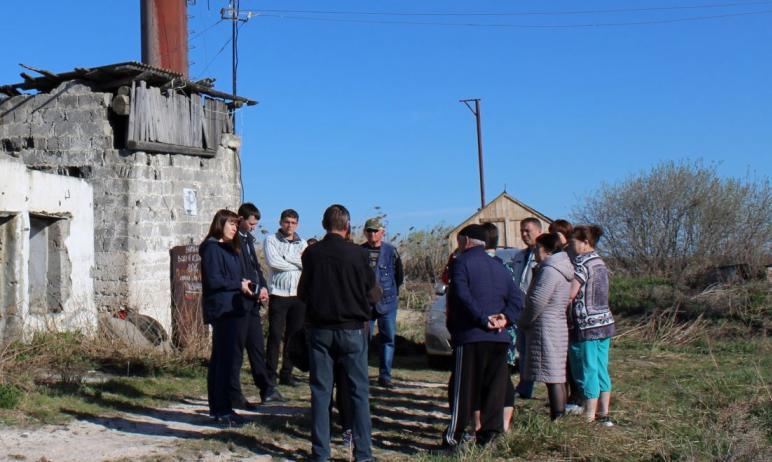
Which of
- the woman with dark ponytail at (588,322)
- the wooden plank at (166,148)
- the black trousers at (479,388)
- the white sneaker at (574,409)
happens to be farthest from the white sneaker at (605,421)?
the wooden plank at (166,148)

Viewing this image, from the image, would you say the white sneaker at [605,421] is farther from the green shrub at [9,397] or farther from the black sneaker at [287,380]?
the green shrub at [9,397]

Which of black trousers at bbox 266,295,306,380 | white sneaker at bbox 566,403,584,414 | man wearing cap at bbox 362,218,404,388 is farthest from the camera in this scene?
man wearing cap at bbox 362,218,404,388

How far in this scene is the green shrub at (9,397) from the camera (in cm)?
732

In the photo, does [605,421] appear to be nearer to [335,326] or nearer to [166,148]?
[335,326]

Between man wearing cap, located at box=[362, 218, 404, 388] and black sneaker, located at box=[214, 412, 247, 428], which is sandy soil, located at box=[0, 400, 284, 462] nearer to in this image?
black sneaker, located at box=[214, 412, 247, 428]

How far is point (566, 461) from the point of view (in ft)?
19.9

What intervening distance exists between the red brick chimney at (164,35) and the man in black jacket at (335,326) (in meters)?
10.7

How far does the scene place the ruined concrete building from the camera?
467 inches

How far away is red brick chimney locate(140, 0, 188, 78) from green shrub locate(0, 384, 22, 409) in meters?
9.14

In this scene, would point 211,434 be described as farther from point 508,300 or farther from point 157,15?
point 157,15

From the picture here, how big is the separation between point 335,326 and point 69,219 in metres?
7.34

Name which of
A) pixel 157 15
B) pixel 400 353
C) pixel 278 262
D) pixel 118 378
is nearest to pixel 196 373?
pixel 118 378

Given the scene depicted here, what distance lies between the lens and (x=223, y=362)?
7.17 m

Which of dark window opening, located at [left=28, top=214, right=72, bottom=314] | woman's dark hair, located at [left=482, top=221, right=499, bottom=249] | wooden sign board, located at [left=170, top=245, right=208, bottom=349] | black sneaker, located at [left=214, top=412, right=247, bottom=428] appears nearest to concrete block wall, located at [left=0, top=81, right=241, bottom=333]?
wooden sign board, located at [left=170, top=245, right=208, bottom=349]
